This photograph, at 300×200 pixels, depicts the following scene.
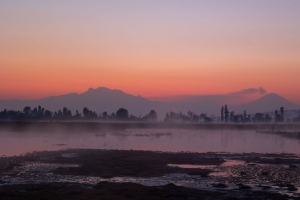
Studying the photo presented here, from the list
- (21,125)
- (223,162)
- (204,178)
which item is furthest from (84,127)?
(204,178)

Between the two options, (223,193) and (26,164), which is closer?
(223,193)

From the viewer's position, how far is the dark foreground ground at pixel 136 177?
26094mm

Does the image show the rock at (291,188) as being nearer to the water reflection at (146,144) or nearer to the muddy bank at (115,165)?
the muddy bank at (115,165)

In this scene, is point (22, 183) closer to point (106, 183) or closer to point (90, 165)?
point (106, 183)

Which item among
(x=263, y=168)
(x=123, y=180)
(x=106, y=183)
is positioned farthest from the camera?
(x=263, y=168)

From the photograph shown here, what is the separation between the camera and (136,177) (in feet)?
111

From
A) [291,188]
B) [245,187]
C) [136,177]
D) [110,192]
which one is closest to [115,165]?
[136,177]

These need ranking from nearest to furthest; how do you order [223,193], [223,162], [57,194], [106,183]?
[57,194], [223,193], [106,183], [223,162]

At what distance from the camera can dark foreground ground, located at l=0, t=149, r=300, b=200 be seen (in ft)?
85.6

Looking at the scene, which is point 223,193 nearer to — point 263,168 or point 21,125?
point 263,168

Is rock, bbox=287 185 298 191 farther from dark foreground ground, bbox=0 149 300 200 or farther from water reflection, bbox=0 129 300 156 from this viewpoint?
water reflection, bbox=0 129 300 156

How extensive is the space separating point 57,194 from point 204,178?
13889 mm

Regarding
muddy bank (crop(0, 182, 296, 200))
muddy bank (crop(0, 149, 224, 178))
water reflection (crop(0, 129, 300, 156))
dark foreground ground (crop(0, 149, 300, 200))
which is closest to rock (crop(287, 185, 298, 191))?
dark foreground ground (crop(0, 149, 300, 200))

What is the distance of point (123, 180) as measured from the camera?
32188 mm
